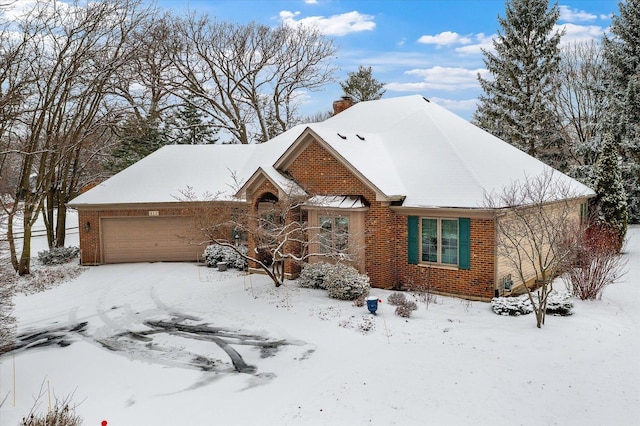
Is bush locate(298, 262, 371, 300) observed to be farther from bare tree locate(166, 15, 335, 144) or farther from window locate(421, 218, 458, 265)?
bare tree locate(166, 15, 335, 144)

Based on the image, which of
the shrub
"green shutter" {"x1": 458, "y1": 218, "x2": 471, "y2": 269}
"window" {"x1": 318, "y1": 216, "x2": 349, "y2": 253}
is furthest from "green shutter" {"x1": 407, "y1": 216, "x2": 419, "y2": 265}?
the shrub

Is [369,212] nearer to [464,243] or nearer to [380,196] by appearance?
[380,196]

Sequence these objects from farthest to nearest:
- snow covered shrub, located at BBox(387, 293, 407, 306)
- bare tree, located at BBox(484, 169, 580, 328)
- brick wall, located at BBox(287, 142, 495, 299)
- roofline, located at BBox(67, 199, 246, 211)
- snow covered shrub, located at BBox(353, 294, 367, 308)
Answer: roofline, located at BBox(67, 199, 246, 211), brick wall, located at BBox(287, 142, 495, 299), snow covered shrub, located at BBox(353, 294, 367, 308), snow covered shrub, located at BBox(387, 293, 407, 306), bare tree, located at BBox(484, 169, 580, 328)

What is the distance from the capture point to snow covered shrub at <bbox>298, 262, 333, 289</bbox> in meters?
14.9

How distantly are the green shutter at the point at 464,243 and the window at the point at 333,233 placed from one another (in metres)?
3.58

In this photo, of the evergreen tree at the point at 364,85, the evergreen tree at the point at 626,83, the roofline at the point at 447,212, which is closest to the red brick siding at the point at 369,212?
the roofline at the point at 447,212

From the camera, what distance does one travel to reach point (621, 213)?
66.7 feet

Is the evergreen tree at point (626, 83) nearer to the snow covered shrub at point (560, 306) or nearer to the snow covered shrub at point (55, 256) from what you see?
the snow covered shrub at point (560, 306)

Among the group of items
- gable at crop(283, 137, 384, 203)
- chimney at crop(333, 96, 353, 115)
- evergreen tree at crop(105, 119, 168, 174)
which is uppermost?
chimney at crop(333, 96, 353, 115)

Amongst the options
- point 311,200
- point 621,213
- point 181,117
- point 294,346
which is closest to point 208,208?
point 311,200

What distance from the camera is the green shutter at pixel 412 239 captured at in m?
14.6

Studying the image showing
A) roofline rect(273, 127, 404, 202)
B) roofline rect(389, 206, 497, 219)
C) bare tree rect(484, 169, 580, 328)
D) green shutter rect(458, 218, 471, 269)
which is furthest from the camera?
roofline rect(273, 127, 404, 202)

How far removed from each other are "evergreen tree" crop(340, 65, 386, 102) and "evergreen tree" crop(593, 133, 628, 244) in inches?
1011

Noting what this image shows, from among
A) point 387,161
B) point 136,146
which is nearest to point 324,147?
point 387,161
